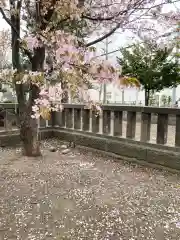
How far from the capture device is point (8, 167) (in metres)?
3.57

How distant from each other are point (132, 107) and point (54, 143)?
192 cm

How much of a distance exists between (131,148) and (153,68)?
5717 mm

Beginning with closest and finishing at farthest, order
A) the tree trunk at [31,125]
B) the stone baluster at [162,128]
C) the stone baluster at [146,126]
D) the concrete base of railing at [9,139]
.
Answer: the stone baluster at [162,128] < the tree trunk at [31,125] < the stone baluster at [146,126] < the concrete base of railing at [9,139]

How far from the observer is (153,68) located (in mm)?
8984

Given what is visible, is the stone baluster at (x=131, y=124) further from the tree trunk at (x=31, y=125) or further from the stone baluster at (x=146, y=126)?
the tree trunk at (x=31, y=125)

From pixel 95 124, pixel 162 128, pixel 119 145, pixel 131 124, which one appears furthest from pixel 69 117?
pixel 162 128

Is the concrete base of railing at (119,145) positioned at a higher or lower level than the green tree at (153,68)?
lower

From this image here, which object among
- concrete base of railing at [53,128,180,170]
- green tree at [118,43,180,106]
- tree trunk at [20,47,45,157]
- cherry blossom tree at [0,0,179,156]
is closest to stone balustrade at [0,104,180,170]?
concrete base of railing at [53,128,180,170]

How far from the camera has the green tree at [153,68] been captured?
8.93 m

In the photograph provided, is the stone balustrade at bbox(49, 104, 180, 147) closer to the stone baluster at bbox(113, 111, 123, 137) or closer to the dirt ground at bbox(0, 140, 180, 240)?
the stone baluster at bbox(113, 111, 123, 137)

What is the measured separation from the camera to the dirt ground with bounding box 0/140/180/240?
2014 millimetres

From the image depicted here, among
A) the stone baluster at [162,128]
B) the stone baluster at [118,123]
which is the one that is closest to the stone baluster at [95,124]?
the stone baluster at [118,123]

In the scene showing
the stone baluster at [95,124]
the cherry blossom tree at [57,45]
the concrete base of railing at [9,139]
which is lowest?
the concrete base of railing at [9,139]

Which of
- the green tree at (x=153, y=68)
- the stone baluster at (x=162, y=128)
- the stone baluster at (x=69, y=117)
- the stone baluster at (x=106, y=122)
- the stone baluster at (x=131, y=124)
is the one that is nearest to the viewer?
the stone baluster at (x=162, y=128)
